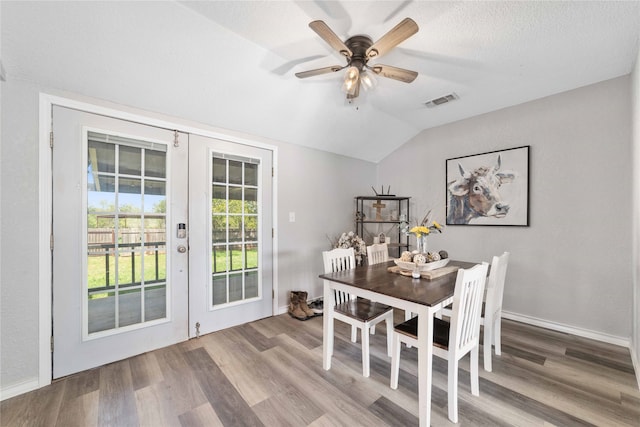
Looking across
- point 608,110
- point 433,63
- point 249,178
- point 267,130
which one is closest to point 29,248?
point 249,178

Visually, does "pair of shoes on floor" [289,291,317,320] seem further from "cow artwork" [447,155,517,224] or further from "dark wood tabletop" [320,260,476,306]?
"cow artwork" [447,155,517,224]

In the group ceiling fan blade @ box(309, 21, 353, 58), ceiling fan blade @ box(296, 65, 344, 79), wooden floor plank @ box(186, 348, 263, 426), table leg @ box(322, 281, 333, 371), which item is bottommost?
wooden floor plank @ box(186, 348, 263, 426)

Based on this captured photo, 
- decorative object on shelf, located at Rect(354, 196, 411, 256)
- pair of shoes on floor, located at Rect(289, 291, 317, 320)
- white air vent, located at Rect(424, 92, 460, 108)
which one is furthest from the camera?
decorative object on shelf, located at Rect(354, 196, 411, 256)

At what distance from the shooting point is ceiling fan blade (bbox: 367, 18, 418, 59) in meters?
1.48

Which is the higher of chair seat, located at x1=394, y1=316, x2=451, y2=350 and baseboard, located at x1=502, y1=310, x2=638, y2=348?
chair seat, located at x1=394, y1=316, x2=451, y2=350

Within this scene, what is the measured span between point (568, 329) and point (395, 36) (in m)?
3.39

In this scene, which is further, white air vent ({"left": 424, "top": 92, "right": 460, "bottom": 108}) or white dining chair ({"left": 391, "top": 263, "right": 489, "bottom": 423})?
white air vent ({"left": 424, "top": 92, "right": 460, "bottom": 108})

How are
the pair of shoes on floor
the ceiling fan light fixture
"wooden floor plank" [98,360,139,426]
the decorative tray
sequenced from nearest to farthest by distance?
"wooden floor plank" [98,360,139,426], the ceiling fan light fixture, the decorative tray, the pair of shoes on floor

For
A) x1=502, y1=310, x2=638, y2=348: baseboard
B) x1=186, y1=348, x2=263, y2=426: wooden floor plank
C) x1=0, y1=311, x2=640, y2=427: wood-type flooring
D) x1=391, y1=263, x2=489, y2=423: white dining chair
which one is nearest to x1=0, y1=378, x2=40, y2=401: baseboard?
x1=0, y1=311, x2=640, y2=427: wood-type flooring

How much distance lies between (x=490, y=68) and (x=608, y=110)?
1.31 meters

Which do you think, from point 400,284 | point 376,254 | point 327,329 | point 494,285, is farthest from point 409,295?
point 376,254

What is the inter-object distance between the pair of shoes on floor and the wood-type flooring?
0.62 meters

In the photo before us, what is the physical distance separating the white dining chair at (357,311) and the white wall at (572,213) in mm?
1929

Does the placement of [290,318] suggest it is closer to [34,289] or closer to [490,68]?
[34,289]
